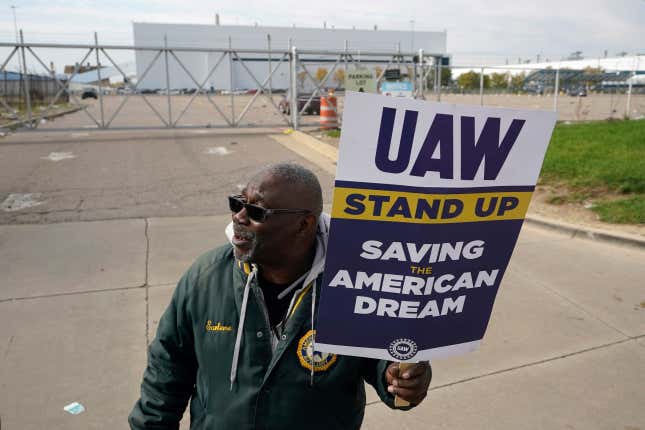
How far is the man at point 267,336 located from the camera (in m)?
1.80

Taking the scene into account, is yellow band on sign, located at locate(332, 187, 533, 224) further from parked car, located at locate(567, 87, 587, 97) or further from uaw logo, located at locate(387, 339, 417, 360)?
parked car, located at locate(567, 87, 587, 97)

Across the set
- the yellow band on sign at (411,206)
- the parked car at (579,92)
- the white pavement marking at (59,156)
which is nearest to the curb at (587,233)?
the yellow band on sign at (411,206)

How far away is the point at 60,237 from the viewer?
6.60m

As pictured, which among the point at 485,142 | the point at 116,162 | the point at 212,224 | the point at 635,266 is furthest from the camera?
the point at 116,162

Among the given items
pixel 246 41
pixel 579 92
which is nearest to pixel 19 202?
pixel 579 92

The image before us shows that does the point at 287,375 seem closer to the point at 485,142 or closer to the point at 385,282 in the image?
the point at 385,282

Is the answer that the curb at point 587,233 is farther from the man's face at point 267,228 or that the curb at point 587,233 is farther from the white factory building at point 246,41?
the white factory building at point 246,41

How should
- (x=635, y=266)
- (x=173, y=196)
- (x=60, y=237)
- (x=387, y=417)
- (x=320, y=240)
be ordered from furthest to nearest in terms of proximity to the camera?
(x=173, y=196) → (x=60, y=237) → (x=635, y=266) → (x=387, y=417) → (x=320, y=240)

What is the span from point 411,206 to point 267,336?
68 cm

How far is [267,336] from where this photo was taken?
182 centimetres

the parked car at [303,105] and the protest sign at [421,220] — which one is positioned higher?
the protest sign at [421,220]

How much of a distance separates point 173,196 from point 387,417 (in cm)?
641

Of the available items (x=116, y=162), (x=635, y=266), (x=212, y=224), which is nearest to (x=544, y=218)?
(x=635, y=266)

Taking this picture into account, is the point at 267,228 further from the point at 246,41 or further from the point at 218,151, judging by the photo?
the point at 246,41
